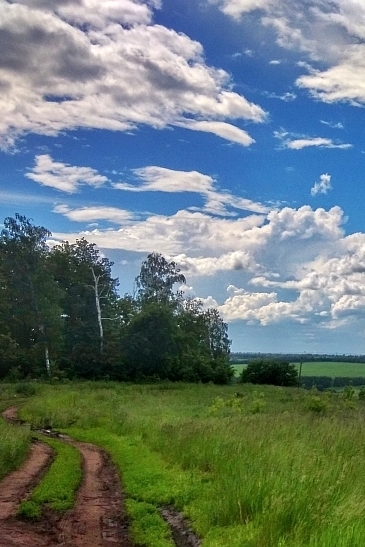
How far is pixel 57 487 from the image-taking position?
12.5 m

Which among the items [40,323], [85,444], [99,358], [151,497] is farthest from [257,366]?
[151,497]

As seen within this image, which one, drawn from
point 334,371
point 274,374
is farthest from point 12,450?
point 334,371

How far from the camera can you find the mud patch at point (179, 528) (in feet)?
30.7

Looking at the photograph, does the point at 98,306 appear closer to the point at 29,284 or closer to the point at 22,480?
the point at 29,284

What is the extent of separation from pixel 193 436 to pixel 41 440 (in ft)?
21.3

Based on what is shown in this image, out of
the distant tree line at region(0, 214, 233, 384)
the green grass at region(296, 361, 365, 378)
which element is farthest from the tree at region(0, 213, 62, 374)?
the green grass at region(296, 361, 365, 378)

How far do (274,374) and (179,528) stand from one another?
217 feet

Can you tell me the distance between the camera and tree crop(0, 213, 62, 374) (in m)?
60.3

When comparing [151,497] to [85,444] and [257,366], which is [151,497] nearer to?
[85,444]

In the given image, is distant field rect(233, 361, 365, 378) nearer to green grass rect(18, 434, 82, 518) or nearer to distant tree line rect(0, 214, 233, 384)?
distant tree line rect(0, 214, 233, 384)

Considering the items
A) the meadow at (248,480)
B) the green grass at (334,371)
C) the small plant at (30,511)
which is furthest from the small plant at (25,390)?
the green grass at (334,371)

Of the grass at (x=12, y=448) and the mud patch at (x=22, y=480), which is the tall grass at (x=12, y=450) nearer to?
the grass at (x=12, y=448)

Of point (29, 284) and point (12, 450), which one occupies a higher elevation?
point (29, 284)

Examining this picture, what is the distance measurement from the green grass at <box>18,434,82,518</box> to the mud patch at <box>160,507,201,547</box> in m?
1.72
